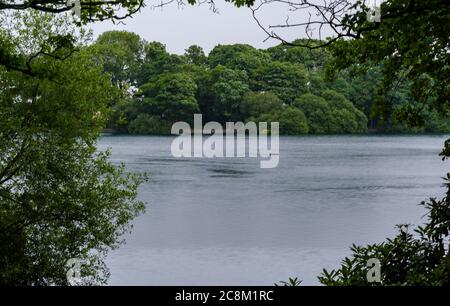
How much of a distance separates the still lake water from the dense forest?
2817cm

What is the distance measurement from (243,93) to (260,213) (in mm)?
57630

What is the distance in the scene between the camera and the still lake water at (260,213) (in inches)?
914

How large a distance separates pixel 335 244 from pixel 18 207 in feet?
53.1

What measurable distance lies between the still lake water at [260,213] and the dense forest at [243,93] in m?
28.2

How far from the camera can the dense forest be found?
89.1m

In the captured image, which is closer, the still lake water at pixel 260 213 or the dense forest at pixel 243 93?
the still lake water at pixel 260 213

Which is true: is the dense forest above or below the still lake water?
Result: above

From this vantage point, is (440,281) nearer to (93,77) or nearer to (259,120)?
(93,77)

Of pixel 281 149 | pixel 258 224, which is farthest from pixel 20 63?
pixel 281 149

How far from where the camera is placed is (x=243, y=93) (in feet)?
296

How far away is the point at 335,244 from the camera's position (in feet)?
88.2

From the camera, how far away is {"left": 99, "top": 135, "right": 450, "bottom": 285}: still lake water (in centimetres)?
2322

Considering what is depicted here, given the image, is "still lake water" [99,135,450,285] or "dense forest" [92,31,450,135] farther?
"dense forest" [92,31,450,135]

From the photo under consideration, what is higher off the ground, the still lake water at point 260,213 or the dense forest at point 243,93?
the dense forest at point 243,93
